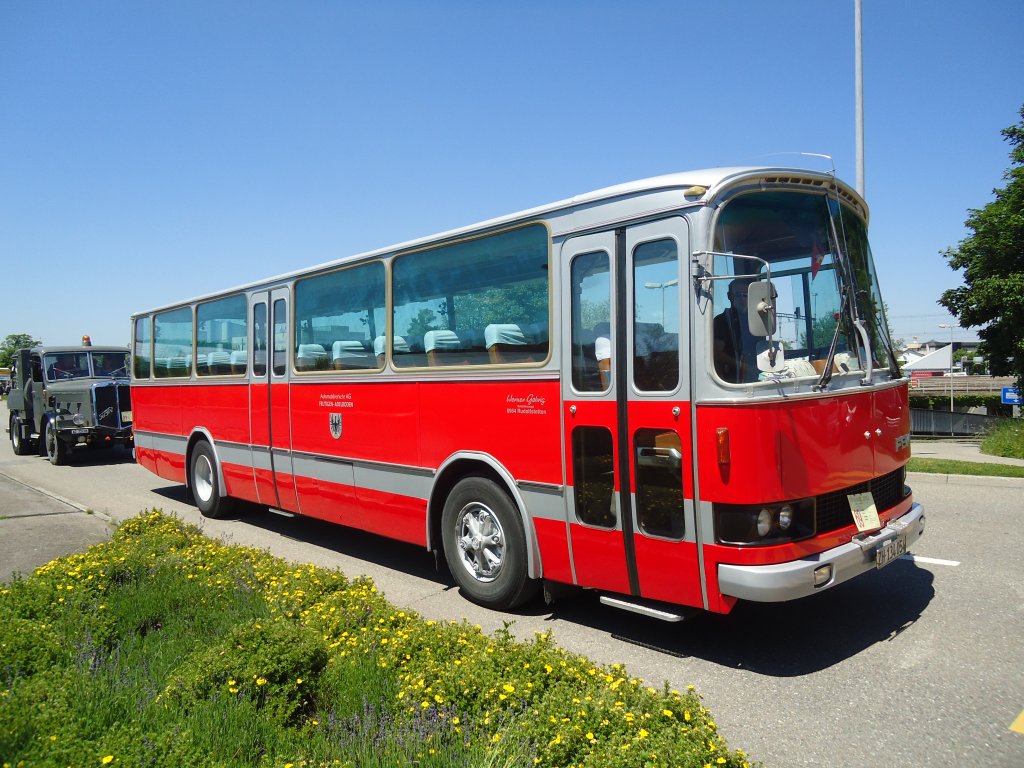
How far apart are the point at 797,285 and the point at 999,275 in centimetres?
2090

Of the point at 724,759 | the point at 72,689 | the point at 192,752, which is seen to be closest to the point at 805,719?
the point at 724,759

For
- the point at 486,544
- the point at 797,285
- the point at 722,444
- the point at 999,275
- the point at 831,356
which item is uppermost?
the point at 999,275

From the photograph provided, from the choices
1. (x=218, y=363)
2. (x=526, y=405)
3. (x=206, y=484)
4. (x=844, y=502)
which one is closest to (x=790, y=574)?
(x=844, y=502)

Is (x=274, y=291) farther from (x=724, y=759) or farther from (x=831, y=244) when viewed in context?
(x=724, y=759)

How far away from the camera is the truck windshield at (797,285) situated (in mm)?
4594

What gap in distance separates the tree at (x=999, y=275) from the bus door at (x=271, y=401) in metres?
20.7

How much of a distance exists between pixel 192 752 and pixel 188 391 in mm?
8753

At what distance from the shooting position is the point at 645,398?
4883 millimetres

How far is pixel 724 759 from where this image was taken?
2.92 meters

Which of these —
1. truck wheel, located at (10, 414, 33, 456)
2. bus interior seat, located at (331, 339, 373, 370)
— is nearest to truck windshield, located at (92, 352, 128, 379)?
truck wheel, located at (10, 414, 33, 456)

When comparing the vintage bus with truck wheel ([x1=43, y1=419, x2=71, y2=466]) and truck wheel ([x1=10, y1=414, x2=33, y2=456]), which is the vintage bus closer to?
truck wheel ([x1=43, y1=419, x2=71, y2=466])

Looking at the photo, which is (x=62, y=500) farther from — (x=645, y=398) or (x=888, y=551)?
(x=888, y=551)

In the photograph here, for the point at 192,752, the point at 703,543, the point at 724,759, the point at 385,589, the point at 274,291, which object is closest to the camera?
the point at 724,759

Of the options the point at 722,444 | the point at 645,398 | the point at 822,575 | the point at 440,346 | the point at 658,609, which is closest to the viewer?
the point at 722,444
